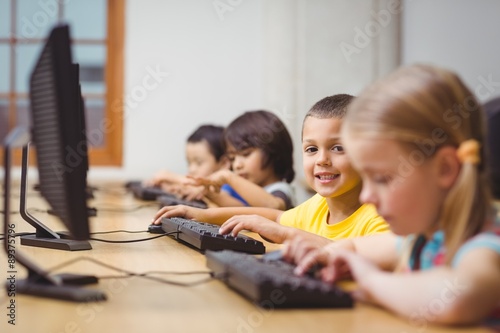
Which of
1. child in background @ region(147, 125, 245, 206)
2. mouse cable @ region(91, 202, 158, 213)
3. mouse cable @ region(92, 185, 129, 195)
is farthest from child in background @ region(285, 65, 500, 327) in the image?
mouse cable @ region(92, 185, 129, 195)

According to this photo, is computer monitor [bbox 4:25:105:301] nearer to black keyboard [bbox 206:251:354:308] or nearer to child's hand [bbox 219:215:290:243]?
black keyboard [bbox 206:251:354:308]

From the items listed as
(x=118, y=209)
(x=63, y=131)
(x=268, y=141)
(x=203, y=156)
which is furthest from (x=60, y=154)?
(x=203, y=156)

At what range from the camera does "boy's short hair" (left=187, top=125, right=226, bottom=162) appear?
348 cm

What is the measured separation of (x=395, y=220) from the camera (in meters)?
0.89

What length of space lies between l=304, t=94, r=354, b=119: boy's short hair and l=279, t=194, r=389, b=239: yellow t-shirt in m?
0.24

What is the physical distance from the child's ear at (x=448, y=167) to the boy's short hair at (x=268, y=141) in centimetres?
183

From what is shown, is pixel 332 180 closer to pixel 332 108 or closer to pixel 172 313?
pixel 332 108

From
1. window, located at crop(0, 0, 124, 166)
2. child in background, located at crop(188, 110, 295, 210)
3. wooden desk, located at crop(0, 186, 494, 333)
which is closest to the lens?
wooden desk, located at crop(0, 186, 494, 333)

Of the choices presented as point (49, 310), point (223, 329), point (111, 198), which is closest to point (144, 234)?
point (49, 310)

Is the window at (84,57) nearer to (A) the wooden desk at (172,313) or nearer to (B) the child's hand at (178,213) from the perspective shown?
(B) the child's hand at (178,213)

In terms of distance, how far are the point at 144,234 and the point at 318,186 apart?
46cm

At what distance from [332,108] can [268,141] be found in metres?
0.99

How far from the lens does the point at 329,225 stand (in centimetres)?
172

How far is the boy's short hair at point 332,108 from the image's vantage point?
1709 mm
